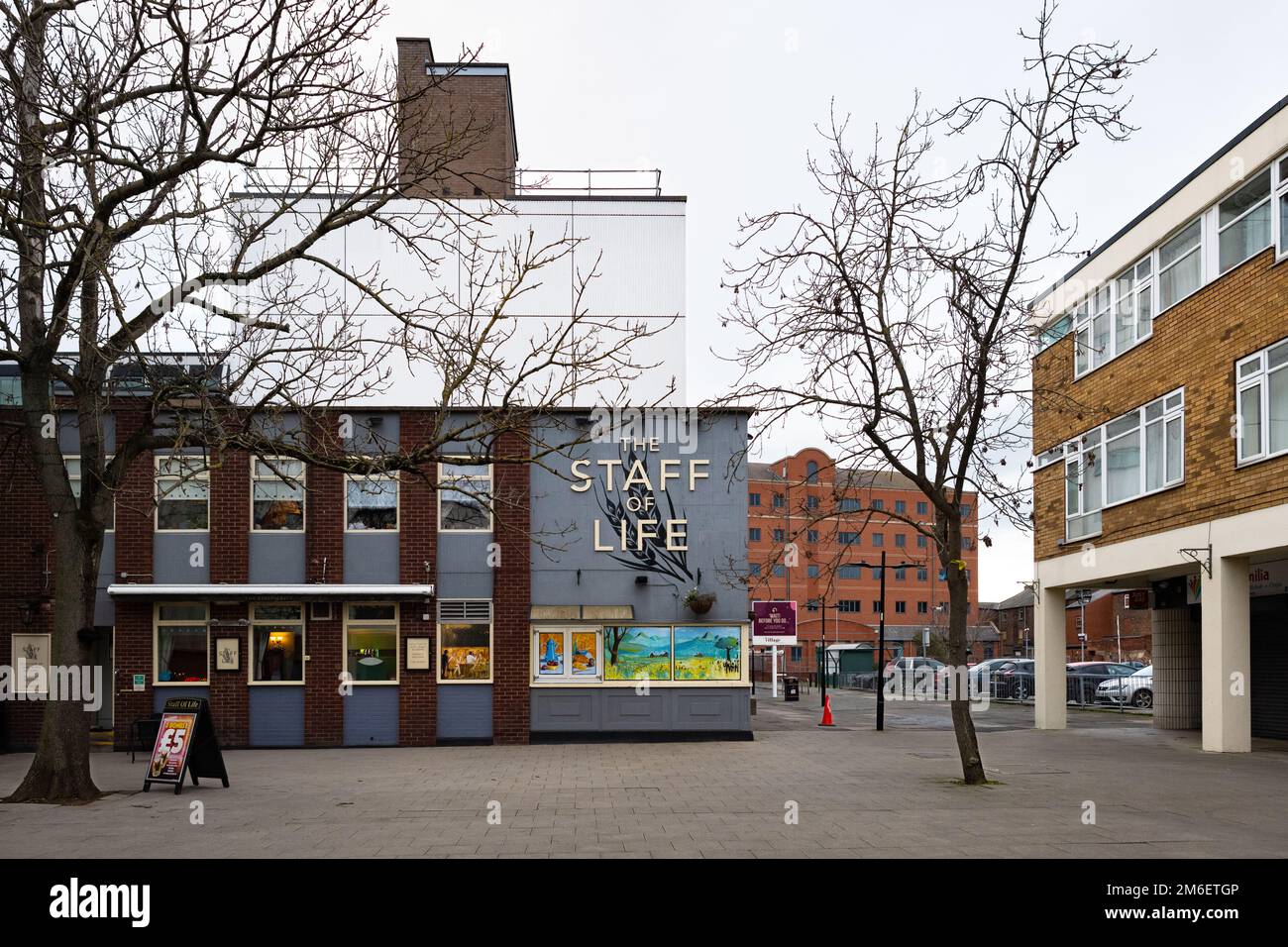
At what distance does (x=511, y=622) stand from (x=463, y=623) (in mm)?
977

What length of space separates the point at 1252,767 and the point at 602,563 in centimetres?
1205

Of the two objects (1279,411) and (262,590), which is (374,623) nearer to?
(262,590)

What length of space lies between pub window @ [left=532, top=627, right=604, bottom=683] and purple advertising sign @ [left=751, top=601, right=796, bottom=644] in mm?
10469

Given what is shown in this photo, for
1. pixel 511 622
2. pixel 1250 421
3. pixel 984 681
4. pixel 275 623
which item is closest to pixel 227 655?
pixel 275 623

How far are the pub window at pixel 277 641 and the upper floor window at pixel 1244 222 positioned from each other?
60.2 ft

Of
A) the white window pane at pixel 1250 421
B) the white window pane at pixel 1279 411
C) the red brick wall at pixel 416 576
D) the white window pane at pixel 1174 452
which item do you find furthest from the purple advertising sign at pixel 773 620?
the white window pane at pixel 1279 411

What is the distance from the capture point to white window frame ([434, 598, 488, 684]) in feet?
78.2

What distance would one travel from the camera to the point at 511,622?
24.0 metres

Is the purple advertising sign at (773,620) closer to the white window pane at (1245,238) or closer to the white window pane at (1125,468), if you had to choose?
the white window pane at (1125,468)

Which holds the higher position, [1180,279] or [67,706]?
[1180,279]

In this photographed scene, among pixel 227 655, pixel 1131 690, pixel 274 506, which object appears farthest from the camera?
pixel 1131 690

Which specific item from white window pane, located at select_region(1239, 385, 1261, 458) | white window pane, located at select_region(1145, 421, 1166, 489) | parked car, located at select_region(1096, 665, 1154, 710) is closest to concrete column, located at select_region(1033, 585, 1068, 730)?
white window pane, located at select_region(1145, 421, 1166, 489)

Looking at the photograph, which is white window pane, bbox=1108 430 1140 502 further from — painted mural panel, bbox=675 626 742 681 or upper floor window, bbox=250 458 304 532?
upper floor window, bbox=250 458 304 532
